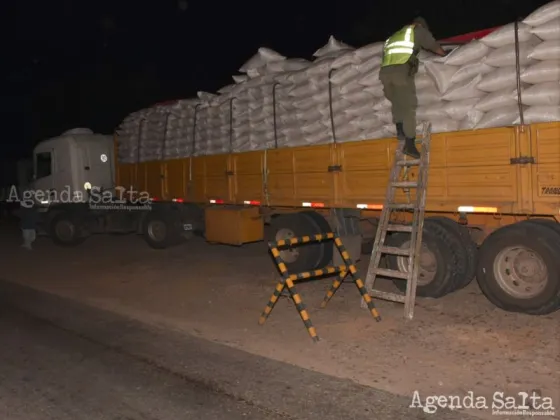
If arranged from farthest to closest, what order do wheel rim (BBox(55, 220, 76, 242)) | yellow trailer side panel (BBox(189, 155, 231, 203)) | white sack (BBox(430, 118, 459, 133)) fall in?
wheel rim (BBox(55, 220, 76, 242)) < yellow trailer side panel (BBox(189, 155, 231, 203)) < white sack (BBox(430, 118, 459, 133))

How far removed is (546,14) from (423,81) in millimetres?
1724

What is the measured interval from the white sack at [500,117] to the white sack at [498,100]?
50 millimetres

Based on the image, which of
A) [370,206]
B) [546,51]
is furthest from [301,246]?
[546,51]

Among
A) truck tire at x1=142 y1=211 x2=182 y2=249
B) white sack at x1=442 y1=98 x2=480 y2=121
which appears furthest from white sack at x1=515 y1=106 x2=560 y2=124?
truck tire at x1=142 y1=211 x2=182 y2=249

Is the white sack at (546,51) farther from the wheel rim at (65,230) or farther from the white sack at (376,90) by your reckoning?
the wheel rim at (65,230)

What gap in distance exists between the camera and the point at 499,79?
700 centimetres

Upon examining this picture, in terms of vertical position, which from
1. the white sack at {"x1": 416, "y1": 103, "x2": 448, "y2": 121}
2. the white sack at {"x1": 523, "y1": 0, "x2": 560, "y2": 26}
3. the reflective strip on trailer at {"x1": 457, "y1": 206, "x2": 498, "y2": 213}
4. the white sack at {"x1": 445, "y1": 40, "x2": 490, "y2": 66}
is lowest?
the reflective strip on trailer at {"x1": 457, "y1": 206, "x2": 498, "y2": 213}

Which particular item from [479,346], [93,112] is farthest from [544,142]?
[93,112]

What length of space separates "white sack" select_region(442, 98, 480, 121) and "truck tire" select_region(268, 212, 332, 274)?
10.5 feet

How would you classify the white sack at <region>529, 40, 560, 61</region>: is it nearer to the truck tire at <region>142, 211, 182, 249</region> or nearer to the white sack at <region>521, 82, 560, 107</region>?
the white sack at <region>521, 82, 560, 107</region>

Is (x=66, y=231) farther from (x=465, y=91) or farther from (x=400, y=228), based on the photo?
(x=465, y=91)

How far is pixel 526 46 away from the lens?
22.4 ft

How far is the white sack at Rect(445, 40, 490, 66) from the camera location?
23.6ft

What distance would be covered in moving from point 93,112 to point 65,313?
28.2 meters
